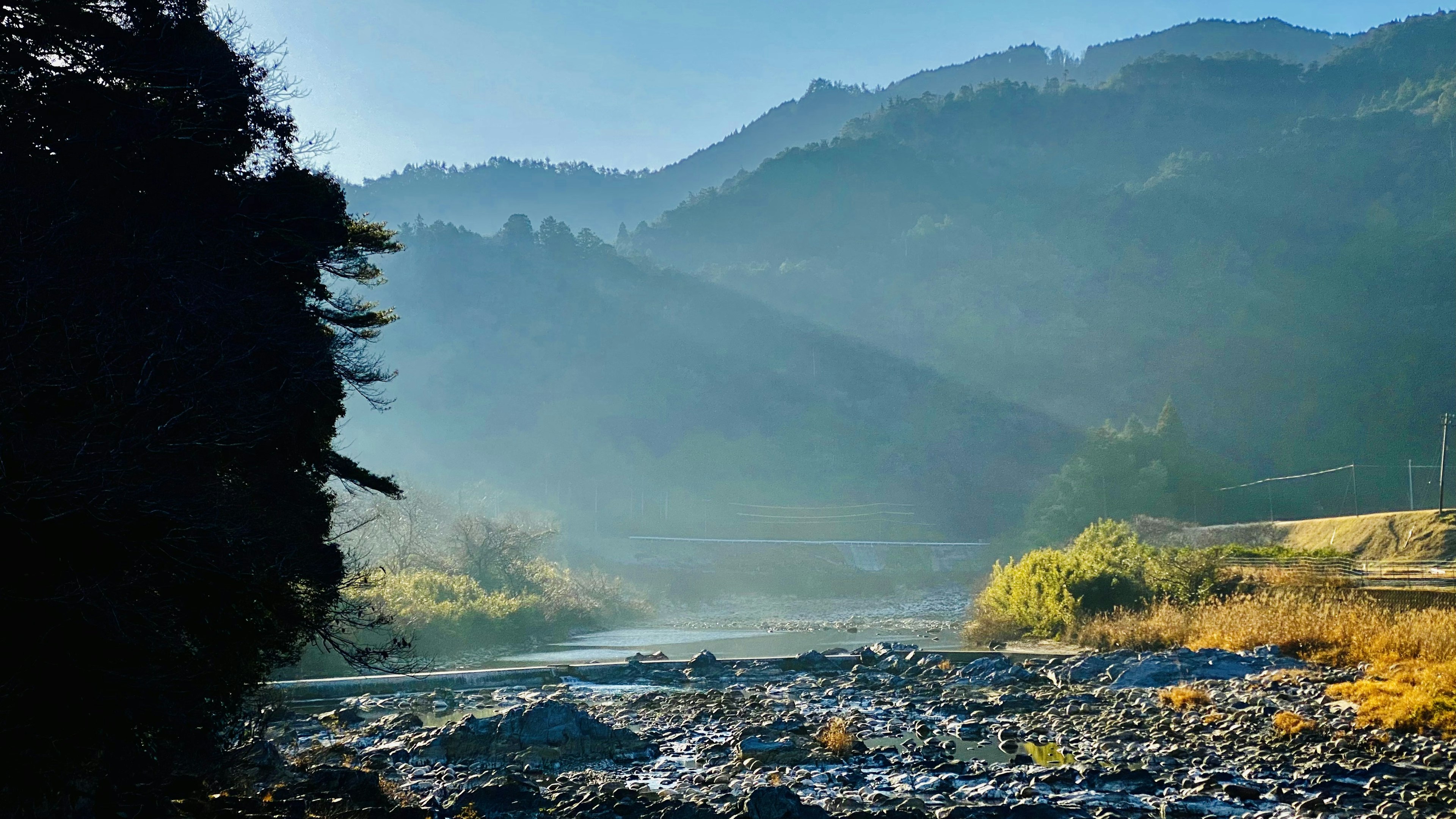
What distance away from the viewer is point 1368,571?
24156 mm

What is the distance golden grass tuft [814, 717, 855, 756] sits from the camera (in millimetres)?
14367

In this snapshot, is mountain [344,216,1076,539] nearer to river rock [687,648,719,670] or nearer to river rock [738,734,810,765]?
river rock [687,648,719,670]

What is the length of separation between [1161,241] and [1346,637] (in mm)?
131493

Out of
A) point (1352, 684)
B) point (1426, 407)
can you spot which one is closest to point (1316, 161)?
point (1426, 407)

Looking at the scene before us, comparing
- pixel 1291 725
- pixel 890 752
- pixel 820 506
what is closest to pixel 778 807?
pixel 890 752

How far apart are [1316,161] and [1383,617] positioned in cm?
14320

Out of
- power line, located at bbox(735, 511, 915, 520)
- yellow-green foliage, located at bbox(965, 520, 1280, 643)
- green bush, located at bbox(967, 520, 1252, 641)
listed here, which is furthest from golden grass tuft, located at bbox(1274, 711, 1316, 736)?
power line, located at bbox(735, 511, 915, 520)

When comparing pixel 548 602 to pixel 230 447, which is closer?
pixel 230 447

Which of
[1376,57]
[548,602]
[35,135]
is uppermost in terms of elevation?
[1376,57]

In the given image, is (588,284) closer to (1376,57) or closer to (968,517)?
(968,517)

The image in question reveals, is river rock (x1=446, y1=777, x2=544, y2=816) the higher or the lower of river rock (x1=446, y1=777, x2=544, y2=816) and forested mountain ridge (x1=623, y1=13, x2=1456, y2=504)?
the lower

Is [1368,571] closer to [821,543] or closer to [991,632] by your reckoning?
[991,632]

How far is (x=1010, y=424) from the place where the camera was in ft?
362

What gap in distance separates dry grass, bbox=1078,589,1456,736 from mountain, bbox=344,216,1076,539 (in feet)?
190
